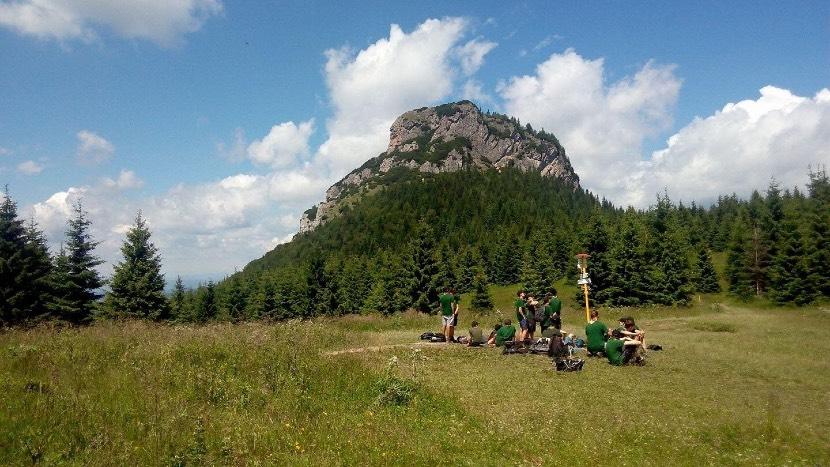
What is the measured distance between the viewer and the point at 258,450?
25.2 feet

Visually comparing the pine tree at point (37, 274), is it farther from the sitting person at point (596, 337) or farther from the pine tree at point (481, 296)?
the pine tree at point (481, 296)

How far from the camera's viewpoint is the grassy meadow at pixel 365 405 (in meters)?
7.60

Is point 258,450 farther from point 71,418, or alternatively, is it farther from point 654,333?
point 654,333

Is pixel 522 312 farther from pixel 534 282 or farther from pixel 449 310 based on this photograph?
pixel 534 282

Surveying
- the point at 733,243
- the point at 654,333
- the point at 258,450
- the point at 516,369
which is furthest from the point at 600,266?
the point at 258,450

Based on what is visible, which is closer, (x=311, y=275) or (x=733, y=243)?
(x=733, y=243)

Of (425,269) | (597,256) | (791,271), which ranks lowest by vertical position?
(791,271)

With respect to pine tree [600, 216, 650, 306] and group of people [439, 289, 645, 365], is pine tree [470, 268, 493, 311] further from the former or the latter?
group of people [439, 289, 645, 365]

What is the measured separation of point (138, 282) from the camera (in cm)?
→ 3562

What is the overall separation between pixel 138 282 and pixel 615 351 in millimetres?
34123

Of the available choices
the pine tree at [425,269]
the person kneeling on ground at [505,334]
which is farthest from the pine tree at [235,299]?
the person kneeling on ground at [505,334]

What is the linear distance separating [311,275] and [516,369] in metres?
68.4

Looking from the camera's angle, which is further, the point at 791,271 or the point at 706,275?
the point at 706,275

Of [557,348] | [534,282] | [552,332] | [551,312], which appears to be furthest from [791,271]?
[557,348]
